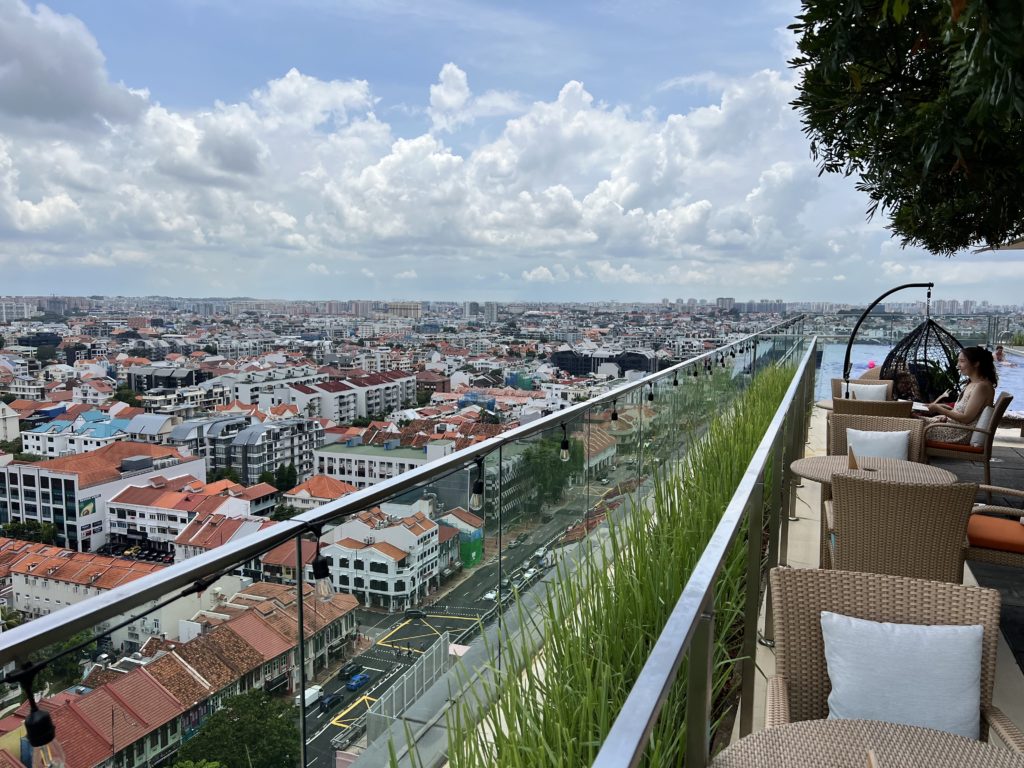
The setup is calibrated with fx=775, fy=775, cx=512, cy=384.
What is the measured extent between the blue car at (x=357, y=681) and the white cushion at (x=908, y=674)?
4.15 feet

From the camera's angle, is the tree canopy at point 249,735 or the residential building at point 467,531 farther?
the residential building at point 467,531

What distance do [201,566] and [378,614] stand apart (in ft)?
2.61

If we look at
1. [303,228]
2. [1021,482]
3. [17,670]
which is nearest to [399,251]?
[303,228]

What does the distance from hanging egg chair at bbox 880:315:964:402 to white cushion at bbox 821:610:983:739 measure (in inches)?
333

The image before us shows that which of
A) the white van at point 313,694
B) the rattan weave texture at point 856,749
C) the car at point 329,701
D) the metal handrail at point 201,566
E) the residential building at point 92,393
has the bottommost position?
the residential building at point 92,393

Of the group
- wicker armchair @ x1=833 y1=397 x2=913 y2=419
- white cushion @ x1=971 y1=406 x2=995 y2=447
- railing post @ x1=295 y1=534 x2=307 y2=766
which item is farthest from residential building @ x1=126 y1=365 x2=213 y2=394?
railing post @ x1=295 y1=534 x2=307 y2=766

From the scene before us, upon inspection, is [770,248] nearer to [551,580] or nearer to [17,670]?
[551,580]

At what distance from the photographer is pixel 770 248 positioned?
26.8 m

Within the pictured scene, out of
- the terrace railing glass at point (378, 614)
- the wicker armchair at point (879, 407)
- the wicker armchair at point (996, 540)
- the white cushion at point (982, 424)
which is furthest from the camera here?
the wicker armchair at point (879, 407)

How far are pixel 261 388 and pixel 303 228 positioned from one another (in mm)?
41718

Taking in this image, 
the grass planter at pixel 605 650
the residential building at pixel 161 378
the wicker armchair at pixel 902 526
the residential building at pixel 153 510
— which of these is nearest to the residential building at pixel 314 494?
the grass planter at pixel 605 650

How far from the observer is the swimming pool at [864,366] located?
11.2m

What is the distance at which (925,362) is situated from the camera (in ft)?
33.9

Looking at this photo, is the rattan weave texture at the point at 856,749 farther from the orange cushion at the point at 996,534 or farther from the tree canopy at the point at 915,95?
the orange cushion at the point at 996,534
